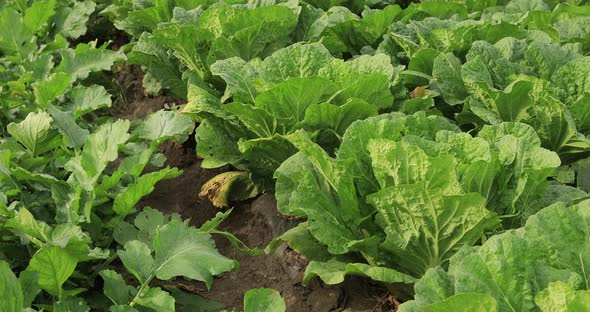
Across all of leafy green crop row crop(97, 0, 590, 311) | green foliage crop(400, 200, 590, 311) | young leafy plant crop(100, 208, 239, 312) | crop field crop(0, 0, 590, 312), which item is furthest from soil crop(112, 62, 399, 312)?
green foliage crop(400, 200, 590, 311)

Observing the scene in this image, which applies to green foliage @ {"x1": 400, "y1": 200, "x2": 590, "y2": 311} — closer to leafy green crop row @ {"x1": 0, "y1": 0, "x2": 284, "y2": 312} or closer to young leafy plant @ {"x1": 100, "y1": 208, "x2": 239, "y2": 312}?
leafy green crop row @ {"x1": 0, "y1": 0, "x2": 284, "y2": 312}

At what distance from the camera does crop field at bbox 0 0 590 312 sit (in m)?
2.73

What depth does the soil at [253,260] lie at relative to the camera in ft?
10.6

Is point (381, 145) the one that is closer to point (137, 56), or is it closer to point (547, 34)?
point (547, 34)

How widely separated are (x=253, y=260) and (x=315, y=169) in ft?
2.33

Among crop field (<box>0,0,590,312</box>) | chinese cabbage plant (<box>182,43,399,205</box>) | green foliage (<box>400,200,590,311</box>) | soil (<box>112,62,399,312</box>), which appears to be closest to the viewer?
green foliage (<box>400,200,590,311</box>)

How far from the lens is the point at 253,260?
3635mm

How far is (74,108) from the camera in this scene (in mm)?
4141

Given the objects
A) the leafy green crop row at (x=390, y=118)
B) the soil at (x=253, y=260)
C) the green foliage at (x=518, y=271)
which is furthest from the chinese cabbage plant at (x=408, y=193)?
the green foliage at (x=518, y=271)

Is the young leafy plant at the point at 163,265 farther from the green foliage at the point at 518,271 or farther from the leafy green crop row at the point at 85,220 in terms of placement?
the green foliage at the point at 518,271

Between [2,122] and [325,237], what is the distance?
2402 millimetres

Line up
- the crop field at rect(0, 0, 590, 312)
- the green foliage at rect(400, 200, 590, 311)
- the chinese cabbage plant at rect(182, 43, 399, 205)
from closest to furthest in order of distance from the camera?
the green foliage at rect(400, 200, 590, 311) < the crop field at rect(0, 0, 590, 312) < the chinese cabbage plant at rect(182, 43, 399, 205)

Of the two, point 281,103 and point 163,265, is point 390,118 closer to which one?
point 281,103

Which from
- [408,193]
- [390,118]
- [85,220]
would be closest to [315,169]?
[390,118]
